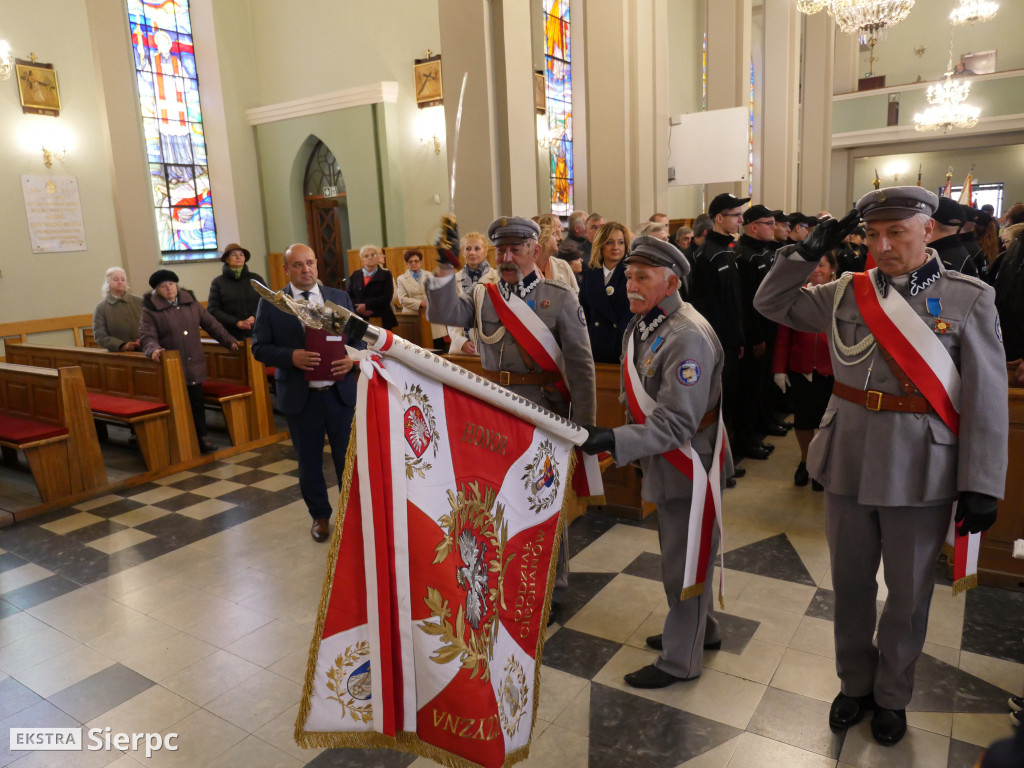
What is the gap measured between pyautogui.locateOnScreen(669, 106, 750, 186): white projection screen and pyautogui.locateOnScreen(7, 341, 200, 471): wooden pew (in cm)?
564

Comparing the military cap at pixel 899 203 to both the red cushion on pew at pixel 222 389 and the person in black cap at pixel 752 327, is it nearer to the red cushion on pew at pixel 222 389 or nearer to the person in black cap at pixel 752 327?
the person in black cap at pixel 752 327

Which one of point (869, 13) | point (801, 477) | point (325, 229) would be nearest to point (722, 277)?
point (801, 477)

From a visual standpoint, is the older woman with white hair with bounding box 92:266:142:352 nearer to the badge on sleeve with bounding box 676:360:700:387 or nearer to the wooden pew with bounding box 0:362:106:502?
the wooden pew with bounding box 0:362:106:502

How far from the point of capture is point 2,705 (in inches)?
105

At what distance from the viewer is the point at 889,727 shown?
7.23 feet

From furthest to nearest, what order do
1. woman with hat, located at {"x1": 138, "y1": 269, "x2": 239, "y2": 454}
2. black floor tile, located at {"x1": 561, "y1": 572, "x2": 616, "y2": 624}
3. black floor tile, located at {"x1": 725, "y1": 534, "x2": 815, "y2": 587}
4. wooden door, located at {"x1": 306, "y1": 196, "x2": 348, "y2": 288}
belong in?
wooden door, located at {"x1": 306, "y1": 196, "x2": 348, "y2": 288} < woman with hat, located at {"x1": 138, "y1": 269, "x2": 239, "y2": 454} < black floor tile, located at {"x1": 725, "y1": 534, "x2": 815, "y2": 587} < black floor tile, located at {"x1": 561, "y1": 572, "x2": 616, "y2": 624}

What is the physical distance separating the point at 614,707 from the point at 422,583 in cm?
122

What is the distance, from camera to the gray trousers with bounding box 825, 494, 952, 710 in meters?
2.09

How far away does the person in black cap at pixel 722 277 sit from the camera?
443 cm

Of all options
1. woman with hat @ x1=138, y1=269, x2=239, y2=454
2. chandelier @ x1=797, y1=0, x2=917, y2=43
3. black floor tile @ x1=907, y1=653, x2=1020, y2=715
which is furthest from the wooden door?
black floor tile @ x1=907, y1=653, x2=1020, y2=715

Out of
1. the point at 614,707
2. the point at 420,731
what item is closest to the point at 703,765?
the point at 614,707

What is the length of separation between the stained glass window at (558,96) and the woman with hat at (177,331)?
546 centimetres

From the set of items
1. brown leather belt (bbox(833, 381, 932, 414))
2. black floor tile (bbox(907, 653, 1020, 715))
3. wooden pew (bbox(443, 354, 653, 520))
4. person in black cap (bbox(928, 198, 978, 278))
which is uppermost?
person in black cap (bbox(928, 198, 978, 278))

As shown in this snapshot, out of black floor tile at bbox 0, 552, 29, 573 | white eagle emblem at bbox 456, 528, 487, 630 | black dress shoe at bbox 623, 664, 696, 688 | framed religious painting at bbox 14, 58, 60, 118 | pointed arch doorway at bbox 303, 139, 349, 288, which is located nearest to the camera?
white eagle emblem at bbox 456, 528, 487, 630
